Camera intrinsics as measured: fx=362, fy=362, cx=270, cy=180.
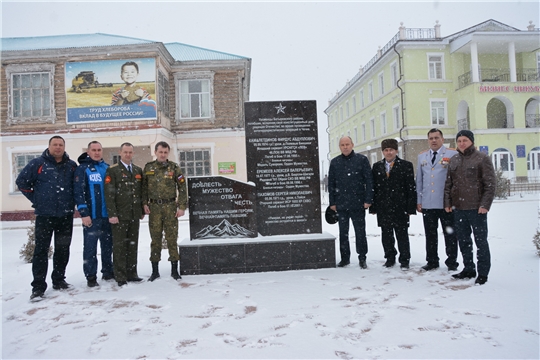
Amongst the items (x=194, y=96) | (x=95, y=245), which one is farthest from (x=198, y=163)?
(x=95, y=245)

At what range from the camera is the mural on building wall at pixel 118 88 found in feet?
48.0

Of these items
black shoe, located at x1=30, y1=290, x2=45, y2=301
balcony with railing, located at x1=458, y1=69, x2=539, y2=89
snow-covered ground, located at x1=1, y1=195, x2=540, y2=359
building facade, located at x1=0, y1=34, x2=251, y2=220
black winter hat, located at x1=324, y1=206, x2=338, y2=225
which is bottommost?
snow-covered ground, located at x1=1, y1=195, x2=540, y2=359

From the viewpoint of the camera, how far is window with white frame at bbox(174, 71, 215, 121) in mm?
16750

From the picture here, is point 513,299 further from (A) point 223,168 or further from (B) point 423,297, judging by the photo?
(A) point 223,168

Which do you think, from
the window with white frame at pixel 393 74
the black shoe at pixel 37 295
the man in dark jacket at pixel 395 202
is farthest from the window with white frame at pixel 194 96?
the window with white frame at pixel 393 74

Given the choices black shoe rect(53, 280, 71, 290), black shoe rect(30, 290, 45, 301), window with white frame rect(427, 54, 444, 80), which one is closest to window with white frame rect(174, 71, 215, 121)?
black shoe rect(53, 280, 71, 290)

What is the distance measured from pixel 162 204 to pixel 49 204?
4.35 ft

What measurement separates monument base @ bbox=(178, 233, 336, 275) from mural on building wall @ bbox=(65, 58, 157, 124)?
427 inches

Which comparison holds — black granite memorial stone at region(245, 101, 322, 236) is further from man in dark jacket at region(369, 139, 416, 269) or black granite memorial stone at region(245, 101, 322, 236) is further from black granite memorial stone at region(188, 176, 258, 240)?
man in dark jacket at region(369, 139, 416, 269)

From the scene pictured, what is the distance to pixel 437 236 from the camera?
485 cm

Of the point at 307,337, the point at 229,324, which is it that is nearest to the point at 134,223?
the point at 229,324

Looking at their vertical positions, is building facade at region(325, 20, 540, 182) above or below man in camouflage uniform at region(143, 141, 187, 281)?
above

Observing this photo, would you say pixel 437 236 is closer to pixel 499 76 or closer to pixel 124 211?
pixel 124 211

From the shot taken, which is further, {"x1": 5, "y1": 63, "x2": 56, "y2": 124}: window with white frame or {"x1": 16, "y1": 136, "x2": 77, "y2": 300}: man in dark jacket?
{"x1": 5, "y1": 63, "x2": 56, "y2": 124}: window with white frame
